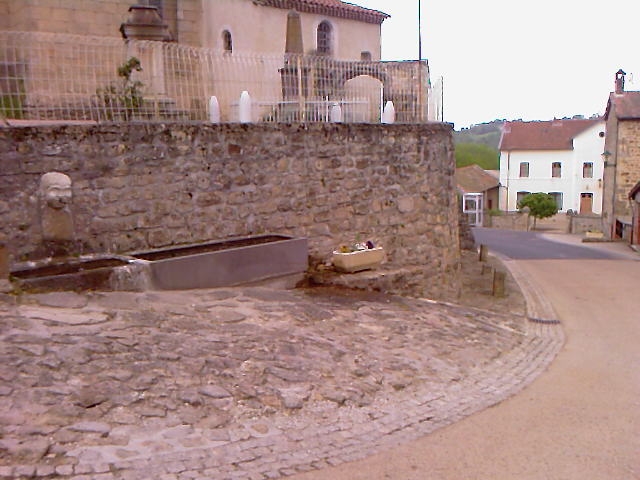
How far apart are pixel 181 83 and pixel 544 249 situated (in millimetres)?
21694

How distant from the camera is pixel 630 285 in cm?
1577

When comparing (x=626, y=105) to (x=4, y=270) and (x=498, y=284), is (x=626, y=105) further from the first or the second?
(x=4, y=270)

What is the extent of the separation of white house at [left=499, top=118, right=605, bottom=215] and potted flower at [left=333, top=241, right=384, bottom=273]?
40.8m

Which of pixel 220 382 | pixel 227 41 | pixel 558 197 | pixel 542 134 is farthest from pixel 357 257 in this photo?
pixel 542 134

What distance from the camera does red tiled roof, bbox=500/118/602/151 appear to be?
156 ft

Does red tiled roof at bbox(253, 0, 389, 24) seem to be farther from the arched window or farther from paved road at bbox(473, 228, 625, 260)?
paved road at bbox(473, 228, 625, 260)

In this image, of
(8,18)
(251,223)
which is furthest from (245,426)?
(8,18)

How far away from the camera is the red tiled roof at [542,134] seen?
156 feet

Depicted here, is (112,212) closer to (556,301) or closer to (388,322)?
(388,322)

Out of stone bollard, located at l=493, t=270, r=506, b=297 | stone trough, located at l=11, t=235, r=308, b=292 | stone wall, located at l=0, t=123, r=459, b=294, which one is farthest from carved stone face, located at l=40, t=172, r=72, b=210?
stone bollard, located at l=493, t=270, r=506, b=297

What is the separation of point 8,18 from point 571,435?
14.4 m

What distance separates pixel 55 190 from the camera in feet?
23.6

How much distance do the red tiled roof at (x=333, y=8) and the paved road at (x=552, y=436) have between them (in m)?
13.1

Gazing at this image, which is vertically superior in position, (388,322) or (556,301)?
(388,322)
